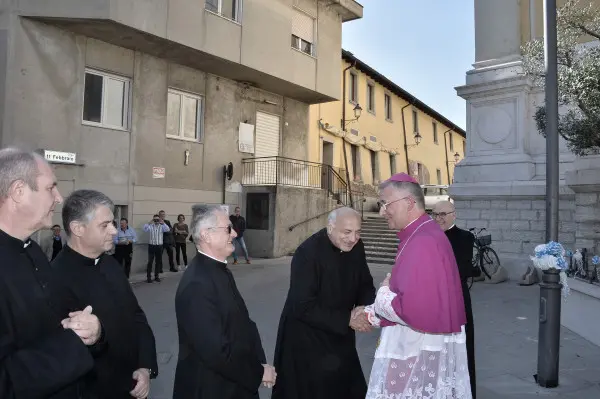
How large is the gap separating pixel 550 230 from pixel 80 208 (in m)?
4.65

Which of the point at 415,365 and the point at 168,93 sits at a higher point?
the point at 168,93

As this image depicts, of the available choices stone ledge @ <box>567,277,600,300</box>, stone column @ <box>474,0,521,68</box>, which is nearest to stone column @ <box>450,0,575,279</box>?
stone column @ <box>474,0,521,68</box>

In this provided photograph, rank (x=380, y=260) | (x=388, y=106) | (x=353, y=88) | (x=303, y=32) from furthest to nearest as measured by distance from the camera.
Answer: (x=388, y=106)
(x=353, y=88)
(x=303, y=32)
(x=380, y=260)

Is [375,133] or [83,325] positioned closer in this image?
[83,325]

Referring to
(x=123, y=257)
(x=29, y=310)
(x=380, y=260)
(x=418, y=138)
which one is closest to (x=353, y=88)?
(x=418, y=138)

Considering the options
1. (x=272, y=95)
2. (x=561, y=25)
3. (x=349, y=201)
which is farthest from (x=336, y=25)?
(x=561, y=25)

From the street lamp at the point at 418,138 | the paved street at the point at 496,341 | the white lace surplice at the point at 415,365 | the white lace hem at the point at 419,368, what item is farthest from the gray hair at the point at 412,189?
the street lamp at the point at 418,138

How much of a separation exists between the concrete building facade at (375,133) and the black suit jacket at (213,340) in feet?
57.9

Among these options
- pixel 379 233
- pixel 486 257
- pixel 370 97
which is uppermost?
pixel 370 97

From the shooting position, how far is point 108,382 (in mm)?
2730

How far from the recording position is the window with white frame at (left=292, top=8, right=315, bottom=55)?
18438mm

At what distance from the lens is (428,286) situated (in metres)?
2.79

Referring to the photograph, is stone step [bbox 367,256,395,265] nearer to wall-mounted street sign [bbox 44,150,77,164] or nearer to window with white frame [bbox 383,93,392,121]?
wall-mounted street sign [bbox 44,150,77,164]

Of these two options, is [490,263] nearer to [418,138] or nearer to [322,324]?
[322,324]
